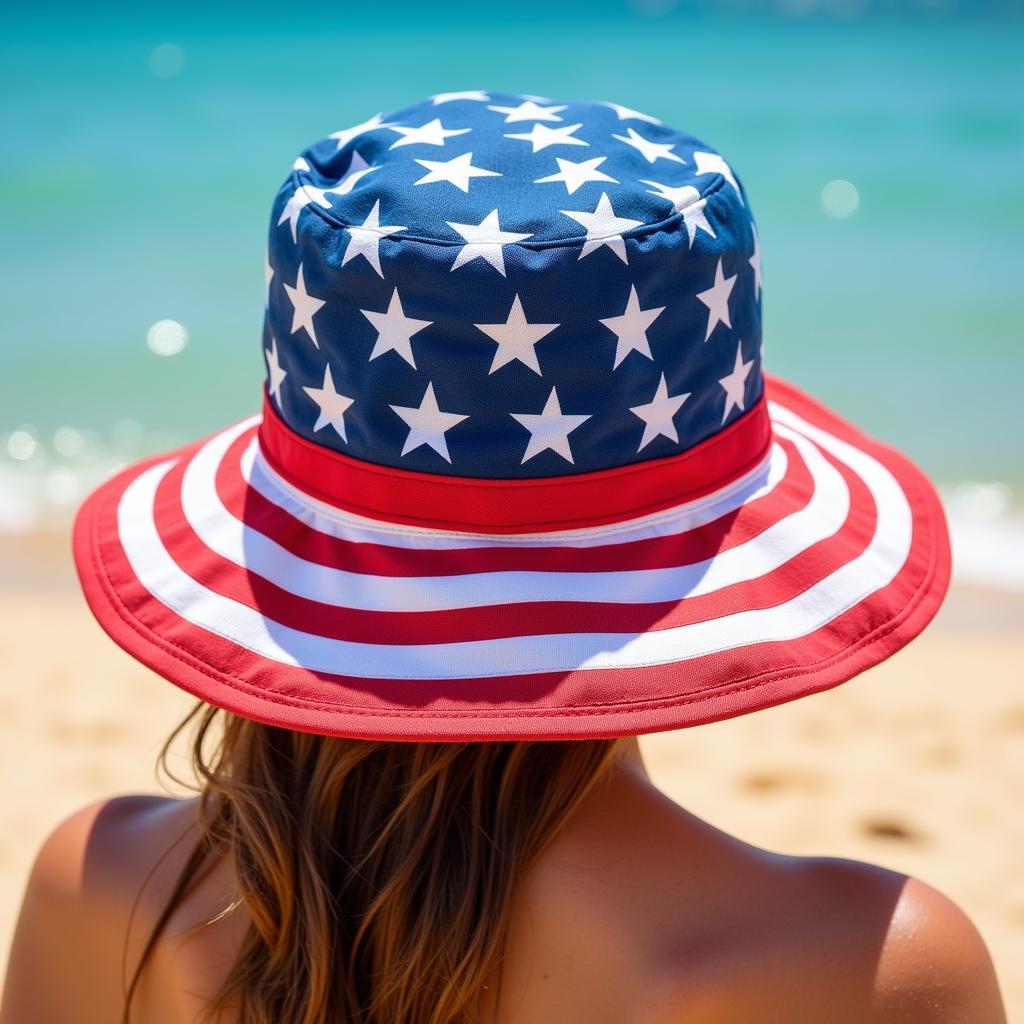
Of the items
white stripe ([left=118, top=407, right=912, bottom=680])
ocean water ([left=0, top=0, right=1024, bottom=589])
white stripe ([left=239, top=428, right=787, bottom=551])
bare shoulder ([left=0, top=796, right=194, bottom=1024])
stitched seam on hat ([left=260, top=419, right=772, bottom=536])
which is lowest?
ocean water ([left=0, top=0, right=1024, bottom=589])

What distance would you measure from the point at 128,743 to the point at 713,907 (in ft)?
8.31

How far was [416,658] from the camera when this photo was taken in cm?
109

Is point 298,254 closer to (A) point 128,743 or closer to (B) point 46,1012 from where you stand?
(B) point 46,1012

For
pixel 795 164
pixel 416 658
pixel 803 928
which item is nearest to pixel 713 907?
pixel 803 928

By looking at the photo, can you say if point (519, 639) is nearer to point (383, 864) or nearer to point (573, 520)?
point (573, 520)

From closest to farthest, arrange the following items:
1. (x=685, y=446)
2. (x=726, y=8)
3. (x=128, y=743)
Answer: (x=685, y=446), (x=128, y=743), (x=726, y=8)

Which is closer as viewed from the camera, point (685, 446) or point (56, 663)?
point (685, 446)

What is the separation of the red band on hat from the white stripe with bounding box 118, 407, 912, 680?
0.12m

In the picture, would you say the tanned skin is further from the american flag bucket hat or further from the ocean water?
the ocean water

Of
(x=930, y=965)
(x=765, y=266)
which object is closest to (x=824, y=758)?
(x=930, y=965)

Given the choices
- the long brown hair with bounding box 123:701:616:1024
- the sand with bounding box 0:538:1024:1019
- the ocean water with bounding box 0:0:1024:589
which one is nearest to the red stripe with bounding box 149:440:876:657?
the long brown hair with bounding box 123:701:616:1024

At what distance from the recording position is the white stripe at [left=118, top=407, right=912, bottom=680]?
3.53ft

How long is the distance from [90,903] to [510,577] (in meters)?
0.57

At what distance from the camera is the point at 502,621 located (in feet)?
3.60
